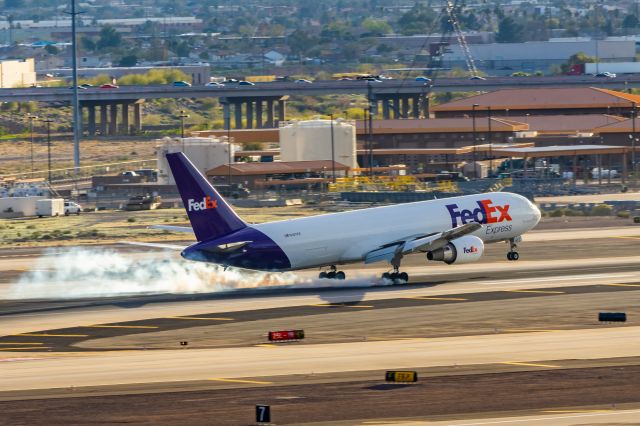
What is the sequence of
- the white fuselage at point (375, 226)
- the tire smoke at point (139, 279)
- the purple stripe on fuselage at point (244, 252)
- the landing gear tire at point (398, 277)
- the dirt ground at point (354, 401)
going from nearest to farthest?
the dirt ground at point (354, 401) → the purple stripe on fuselage at point (244, 252) → the white fuselage at point (375, 226) → the landing gear tire at point (398, 277) → the tire smoke at point (139, 279)

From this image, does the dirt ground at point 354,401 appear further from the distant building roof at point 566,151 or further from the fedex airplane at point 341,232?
the distant building roof at point 566,151

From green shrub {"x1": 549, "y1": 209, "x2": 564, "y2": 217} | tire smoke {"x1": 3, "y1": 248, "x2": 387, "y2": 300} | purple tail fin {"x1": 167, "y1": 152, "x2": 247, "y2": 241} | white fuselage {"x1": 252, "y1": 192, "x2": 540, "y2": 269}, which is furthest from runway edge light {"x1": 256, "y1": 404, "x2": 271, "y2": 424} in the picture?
green shrub {"x1": 549, "y1": 209, "x2": 564, "y2": 217}

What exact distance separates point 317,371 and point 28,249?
5826 centimetres

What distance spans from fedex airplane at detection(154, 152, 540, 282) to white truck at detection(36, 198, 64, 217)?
65.7 metres

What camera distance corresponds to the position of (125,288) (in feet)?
262

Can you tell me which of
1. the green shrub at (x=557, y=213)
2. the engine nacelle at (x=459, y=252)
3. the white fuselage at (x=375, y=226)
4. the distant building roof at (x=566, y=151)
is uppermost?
the distant building roof at (x=566, y=151)

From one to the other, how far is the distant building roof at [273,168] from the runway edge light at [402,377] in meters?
121

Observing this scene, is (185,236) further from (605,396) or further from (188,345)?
(605,396)

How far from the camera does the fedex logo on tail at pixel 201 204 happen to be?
72.5 m

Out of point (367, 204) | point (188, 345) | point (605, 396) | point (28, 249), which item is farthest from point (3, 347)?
point (367, 204)

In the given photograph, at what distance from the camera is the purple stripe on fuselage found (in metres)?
72.4

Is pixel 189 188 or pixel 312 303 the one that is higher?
pixel 189 188

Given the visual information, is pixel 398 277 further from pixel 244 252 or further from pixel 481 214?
pixel 244 252

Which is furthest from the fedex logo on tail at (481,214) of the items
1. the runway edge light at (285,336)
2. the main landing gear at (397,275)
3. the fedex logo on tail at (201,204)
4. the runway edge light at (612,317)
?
the runway edge light at (285,336)
